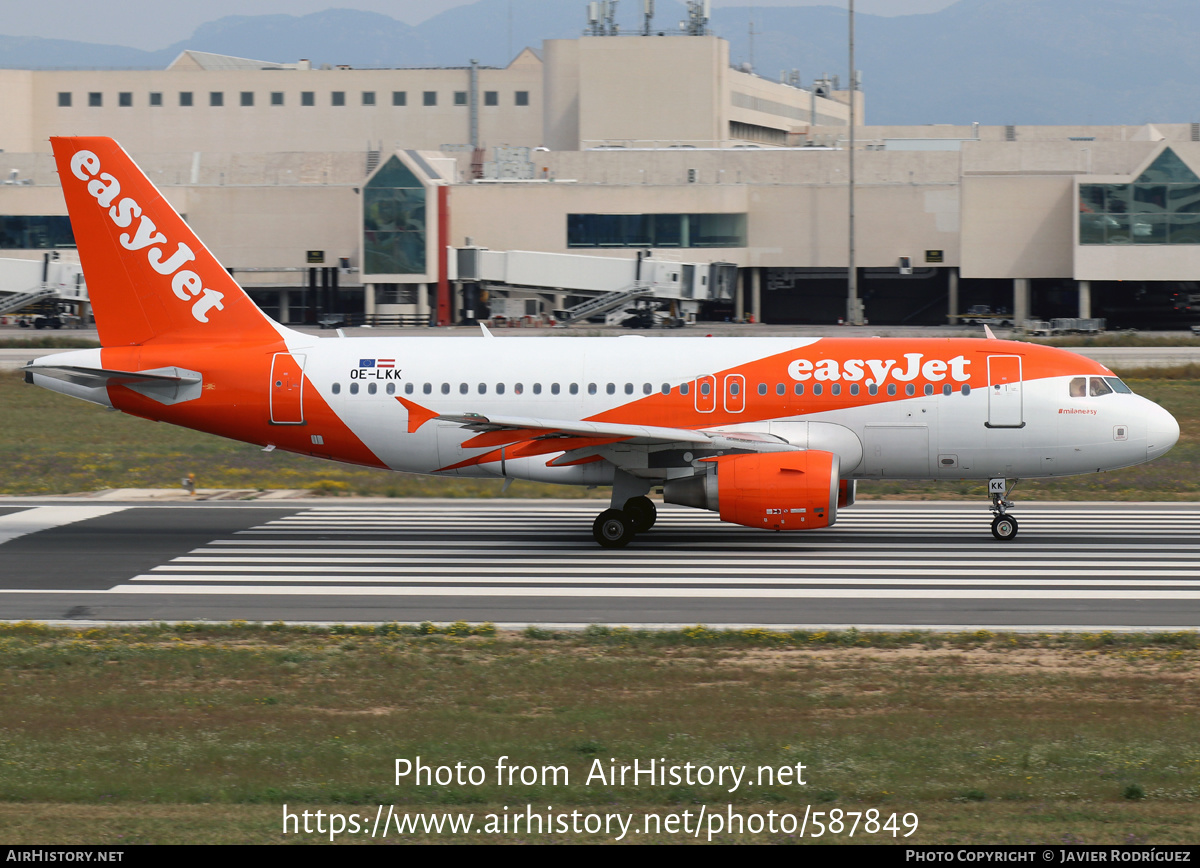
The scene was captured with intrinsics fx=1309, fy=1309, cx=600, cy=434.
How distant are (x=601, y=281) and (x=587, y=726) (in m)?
79.8

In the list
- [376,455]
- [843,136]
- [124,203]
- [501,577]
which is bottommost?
[501,577]

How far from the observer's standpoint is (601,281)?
91625 mm

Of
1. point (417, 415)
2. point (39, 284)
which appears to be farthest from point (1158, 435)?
point (39, 284)

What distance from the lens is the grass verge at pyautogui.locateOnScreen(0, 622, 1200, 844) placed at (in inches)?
413

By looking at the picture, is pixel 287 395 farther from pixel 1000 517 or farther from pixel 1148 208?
pixel 1148 208

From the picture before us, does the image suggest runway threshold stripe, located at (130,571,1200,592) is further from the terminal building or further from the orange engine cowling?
the terminal building

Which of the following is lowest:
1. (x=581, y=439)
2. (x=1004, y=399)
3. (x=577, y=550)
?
(x=577, y=550)

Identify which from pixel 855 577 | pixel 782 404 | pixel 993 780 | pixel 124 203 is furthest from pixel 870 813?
pixel 124 203

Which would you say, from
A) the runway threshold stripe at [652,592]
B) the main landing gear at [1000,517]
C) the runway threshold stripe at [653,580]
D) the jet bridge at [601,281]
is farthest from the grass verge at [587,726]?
the jet bridge at [601,281]

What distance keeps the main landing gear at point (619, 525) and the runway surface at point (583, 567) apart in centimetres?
31

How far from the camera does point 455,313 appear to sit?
94938 millimetres
